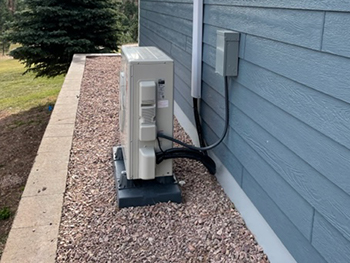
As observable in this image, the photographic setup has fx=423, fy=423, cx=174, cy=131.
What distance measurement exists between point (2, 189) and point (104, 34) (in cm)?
642

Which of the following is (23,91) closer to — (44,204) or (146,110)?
(44,204)

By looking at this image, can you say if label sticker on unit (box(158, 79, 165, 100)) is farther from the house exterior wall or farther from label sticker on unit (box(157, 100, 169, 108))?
the house exterior wall

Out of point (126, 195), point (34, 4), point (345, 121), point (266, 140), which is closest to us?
point (345, 121)

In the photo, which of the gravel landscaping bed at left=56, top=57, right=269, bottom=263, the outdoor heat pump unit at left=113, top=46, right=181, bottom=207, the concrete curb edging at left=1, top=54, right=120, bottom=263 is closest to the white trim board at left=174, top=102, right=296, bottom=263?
the gravel landscaping bed at left=56, top=57, right=269, bottom=263

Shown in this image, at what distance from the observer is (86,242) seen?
2.36 meters

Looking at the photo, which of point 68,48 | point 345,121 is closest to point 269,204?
point 345,121

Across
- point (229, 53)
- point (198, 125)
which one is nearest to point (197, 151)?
Answer: point (198, 125)

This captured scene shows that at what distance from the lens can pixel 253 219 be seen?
242 centimetres

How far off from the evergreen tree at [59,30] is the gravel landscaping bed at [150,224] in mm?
6303

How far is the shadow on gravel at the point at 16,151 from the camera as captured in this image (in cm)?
390

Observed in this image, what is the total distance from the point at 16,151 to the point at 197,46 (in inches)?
129

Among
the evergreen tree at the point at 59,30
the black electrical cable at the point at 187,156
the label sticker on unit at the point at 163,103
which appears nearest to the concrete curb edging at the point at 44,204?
the black electrical cable at the point at 187,156

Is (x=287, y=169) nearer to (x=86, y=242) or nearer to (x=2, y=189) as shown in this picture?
(x=86, y=242)

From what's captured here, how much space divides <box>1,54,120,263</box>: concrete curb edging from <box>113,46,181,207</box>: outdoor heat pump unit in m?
0.44
